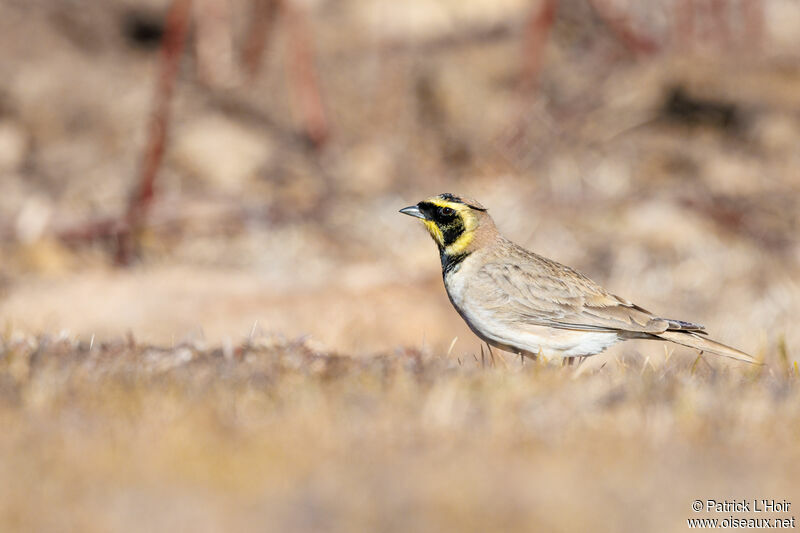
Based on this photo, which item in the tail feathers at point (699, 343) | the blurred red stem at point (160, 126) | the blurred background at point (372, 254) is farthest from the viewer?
the blurred red stem at point (160, 126)

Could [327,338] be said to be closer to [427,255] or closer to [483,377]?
[427,255]

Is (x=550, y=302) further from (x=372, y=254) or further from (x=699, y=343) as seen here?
(x=372, y=254)

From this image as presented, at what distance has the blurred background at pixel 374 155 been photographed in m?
9.36

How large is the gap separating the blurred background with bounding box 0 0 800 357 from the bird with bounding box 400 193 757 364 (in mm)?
3160

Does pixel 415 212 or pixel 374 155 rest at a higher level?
pixel 374 155

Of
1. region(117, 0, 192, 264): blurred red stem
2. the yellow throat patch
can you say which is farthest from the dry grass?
region(117, 0, 192, 264): blurred red stem

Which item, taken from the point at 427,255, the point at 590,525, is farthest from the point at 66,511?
the point at 427,255

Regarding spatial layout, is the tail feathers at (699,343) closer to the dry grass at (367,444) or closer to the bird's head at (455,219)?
the dry grass at (367,444)

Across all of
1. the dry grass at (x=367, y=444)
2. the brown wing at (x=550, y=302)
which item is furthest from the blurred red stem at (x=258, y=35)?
the dry grass at (x=367, y=444)

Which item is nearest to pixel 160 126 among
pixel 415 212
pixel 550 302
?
pixel 415 212

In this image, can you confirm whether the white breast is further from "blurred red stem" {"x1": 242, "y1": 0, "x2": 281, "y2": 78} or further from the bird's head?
"blurred red stem" {"x1": 242, "y1": 0, "x2": 281, "y2": 78}

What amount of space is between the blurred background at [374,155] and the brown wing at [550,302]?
3315mm

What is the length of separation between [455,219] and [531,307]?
2.07ft

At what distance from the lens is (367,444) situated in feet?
9.43
